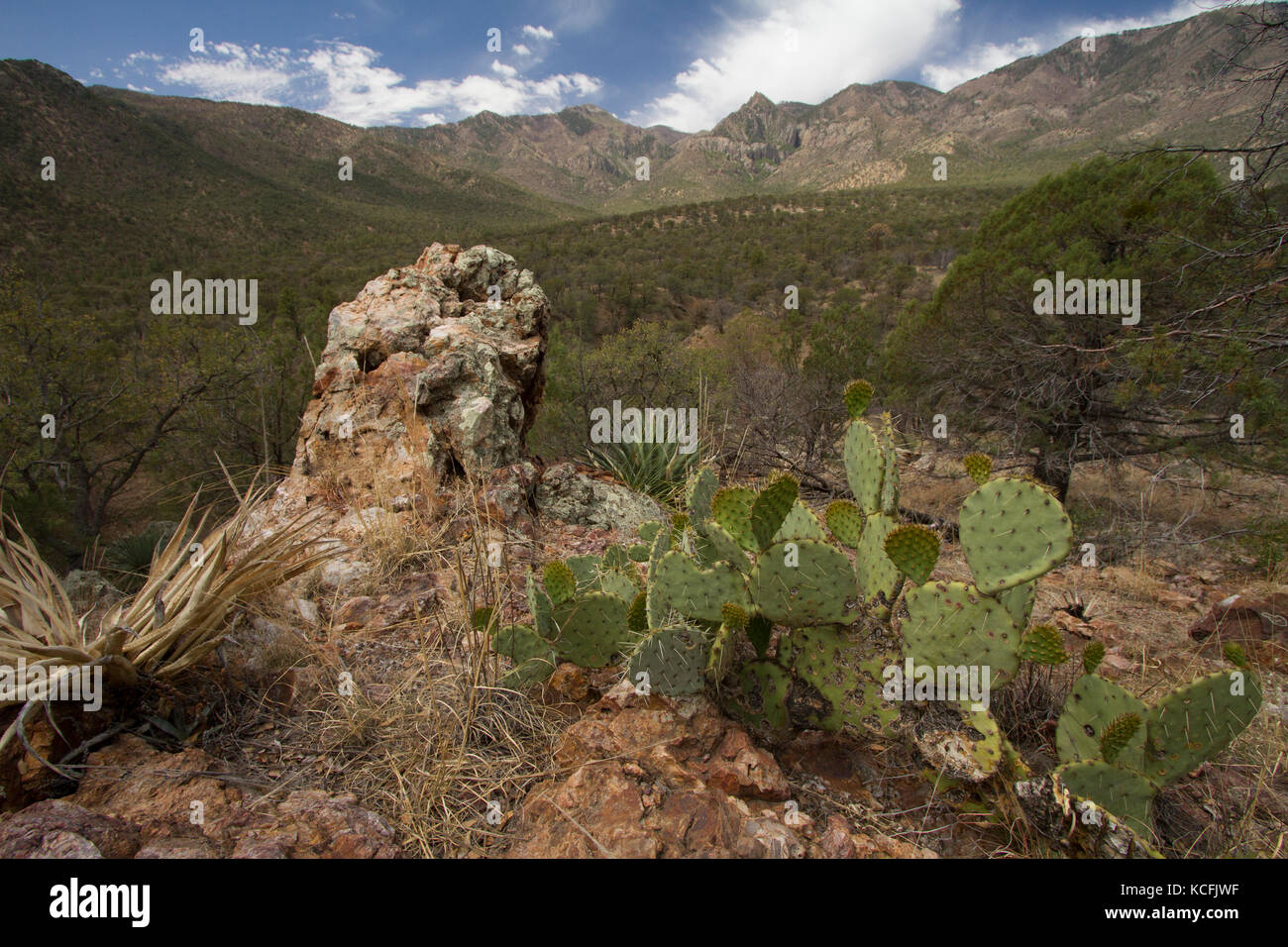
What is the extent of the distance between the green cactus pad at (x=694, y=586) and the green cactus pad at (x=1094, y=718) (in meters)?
1.10

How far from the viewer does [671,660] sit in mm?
1853

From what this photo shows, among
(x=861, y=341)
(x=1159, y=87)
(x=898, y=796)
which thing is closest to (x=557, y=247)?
(x=861, y=341)

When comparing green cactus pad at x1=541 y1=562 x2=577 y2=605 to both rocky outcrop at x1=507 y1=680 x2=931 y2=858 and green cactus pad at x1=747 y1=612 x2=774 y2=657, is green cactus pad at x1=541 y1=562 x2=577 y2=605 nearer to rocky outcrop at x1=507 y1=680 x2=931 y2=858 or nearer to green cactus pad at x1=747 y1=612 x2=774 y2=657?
rocky outcrop at x1=507 y1=680 x2=931 y2=858

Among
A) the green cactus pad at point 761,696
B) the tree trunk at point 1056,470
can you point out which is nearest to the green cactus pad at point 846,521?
the green cactus pad at point 761,696

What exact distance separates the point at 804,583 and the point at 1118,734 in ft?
2.96

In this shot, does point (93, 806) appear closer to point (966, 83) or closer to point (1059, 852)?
point (1059, 852)

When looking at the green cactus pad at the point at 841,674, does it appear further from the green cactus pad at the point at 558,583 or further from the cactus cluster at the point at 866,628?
the green cactus pad at the point at 558,583

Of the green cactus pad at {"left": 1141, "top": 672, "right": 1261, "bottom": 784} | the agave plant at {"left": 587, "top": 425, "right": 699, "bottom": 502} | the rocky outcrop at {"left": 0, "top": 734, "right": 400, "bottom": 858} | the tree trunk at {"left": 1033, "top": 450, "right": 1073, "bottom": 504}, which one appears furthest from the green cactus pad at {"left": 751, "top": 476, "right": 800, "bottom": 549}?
the tree trunk at {"left": 1033, "top": 450, "right": 1073, "bottom": 504}

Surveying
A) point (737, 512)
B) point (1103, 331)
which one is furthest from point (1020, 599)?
point (1103, 331)

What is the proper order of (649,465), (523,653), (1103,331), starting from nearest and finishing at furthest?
(523,653), (649,465), (1103,331)

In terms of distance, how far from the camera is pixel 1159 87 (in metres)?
49.9

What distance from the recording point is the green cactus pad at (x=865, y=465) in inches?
84.2

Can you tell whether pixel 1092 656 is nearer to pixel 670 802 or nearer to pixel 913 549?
pixel 913 549
